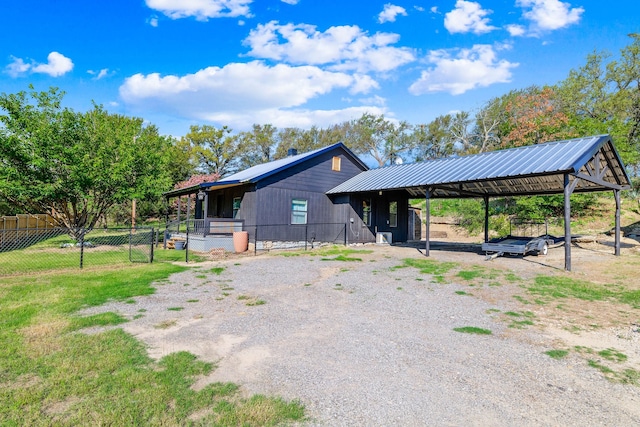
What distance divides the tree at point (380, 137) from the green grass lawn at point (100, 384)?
42508 millimetres

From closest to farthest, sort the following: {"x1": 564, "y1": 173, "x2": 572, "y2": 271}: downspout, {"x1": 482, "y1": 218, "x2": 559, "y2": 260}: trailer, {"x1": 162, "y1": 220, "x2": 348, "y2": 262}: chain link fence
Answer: {"x1": 564, "y1": 173, "x2": 572, "y2": 271}: downspout < {"x1": 482, "y1": 218, "x2": 559, "y2": 260}: trailer < {"x1": 162, "y1": 220, "x2": 348, "y2": 262}: chain link fence

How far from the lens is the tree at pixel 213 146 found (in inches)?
1547

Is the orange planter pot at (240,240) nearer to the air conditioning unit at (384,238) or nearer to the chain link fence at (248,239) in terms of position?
the chain link fence at (248,239)

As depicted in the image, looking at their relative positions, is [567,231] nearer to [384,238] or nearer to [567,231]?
[567,231]

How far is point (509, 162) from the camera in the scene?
40.1 ft

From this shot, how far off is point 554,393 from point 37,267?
459 inches

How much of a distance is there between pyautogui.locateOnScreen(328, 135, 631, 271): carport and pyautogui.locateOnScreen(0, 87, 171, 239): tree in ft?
30.8

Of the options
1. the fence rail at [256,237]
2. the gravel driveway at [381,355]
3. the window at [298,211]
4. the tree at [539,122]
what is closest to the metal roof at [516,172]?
the window at [298,211]

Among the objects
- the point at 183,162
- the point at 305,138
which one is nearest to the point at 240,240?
the point at 183,162

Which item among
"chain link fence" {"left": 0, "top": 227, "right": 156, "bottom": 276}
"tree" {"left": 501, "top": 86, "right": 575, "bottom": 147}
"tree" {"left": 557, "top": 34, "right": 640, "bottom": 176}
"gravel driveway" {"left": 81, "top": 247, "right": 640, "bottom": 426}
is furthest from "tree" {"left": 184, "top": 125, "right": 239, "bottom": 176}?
"gravel driveway" {"left": 81, "top": 247, "right": 640, "bottom": 426}

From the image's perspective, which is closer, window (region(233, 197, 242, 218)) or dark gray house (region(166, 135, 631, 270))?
dark gray house (region(166, 135, 631, 270))

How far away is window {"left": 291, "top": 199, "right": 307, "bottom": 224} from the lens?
16.8 metres

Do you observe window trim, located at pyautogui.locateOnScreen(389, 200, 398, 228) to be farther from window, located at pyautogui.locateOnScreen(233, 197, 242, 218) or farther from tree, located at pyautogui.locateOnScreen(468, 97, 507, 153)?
tree, located at pyautogui.locateOnScreen(468, 97, 507, 153)

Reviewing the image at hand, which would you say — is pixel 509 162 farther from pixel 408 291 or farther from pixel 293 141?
pixel 293 141
